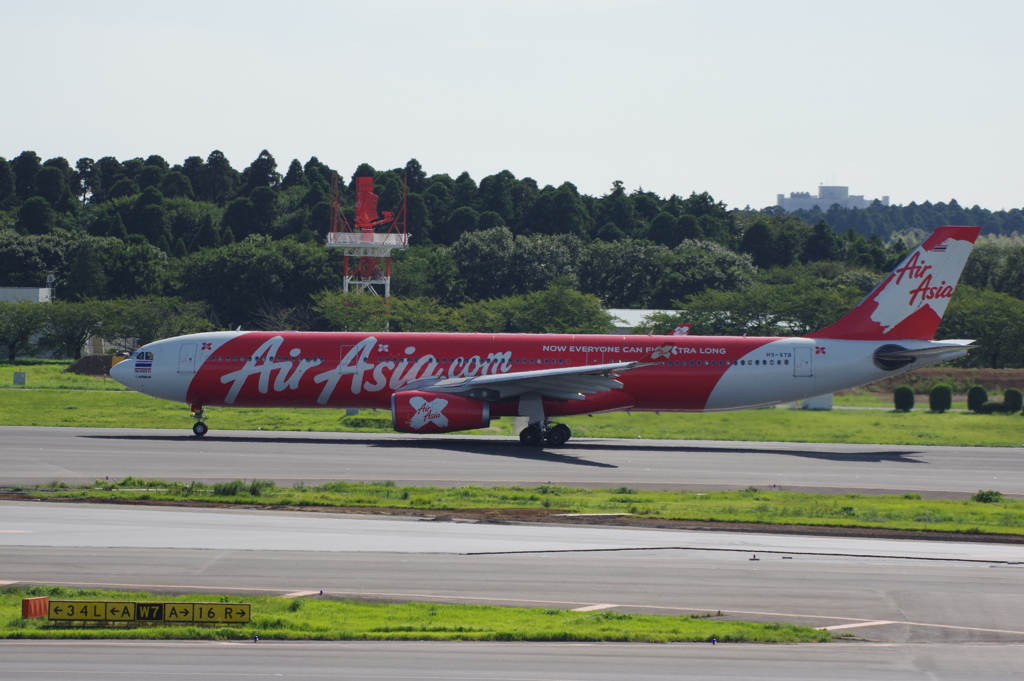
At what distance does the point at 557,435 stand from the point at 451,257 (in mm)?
80032

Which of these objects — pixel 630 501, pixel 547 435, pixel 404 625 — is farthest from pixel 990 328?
pixel 404 625

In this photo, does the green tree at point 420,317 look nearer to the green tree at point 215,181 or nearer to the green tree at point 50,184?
the green tree at point 50,184

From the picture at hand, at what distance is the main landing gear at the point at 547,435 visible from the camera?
131ft

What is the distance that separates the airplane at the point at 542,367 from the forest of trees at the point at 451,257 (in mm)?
33311

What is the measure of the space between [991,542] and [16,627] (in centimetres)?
1973

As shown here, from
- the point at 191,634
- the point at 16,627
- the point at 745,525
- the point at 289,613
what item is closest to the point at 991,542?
the point at 745,525

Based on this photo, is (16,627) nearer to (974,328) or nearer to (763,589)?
(763,589)

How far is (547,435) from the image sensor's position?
40.0 m

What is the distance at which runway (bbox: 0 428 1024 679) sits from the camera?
13047 millimetres

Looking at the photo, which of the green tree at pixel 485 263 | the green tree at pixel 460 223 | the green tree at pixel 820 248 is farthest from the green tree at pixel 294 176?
the green tree at pixel 820 248

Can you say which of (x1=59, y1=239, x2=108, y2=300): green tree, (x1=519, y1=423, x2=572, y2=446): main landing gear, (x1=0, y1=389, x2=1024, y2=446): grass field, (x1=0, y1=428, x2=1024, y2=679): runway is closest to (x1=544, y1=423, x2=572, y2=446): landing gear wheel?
(x1=519, y1=423, x2=572, y2=446): main landing gear

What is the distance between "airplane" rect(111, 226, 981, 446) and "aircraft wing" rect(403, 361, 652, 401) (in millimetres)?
55

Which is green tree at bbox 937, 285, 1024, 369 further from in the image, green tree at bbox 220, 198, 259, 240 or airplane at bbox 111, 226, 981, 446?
green tree at bbox 220, 198, 259, 240

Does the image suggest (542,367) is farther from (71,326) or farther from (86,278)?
(86,278)
